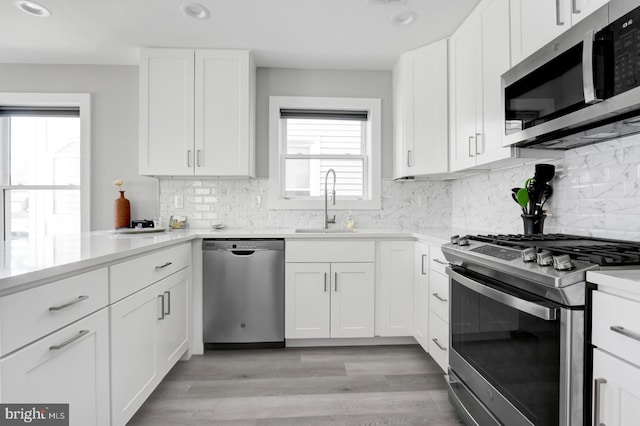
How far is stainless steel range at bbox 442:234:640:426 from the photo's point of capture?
0.97 metres

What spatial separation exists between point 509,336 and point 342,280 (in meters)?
1.39

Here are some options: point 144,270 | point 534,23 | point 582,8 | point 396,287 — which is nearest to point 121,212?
point 144,270

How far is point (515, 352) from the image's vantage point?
1.21 meters

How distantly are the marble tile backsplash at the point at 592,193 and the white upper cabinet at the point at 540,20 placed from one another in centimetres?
57

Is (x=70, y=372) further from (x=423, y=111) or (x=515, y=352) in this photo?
(x=423, y=111)

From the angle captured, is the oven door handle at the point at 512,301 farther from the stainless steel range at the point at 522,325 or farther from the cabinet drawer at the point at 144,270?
the cabinet drawer at the point at 144,270

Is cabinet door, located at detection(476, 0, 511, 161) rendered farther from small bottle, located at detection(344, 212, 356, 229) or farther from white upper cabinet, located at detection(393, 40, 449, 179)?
small bottle, located at detection(344, 212, 356, 229)

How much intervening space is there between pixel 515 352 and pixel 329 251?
4.84 ft

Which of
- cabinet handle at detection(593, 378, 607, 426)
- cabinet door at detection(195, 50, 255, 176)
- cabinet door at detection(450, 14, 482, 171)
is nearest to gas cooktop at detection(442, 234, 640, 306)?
cabinet handle at detection(593, 378, 607, 426)

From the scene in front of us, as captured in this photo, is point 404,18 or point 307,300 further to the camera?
point 307,300

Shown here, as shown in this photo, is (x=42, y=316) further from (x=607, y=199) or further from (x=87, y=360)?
(x=607, y=199)

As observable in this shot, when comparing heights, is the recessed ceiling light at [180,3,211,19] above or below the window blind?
above

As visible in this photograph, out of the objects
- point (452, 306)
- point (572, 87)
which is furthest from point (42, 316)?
point (572, 87)

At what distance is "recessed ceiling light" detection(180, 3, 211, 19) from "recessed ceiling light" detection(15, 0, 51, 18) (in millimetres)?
935
